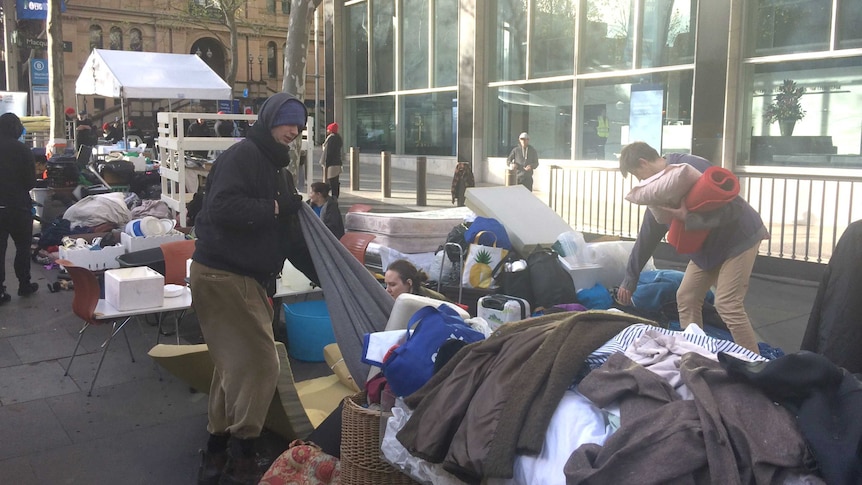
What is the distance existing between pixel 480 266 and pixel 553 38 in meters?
12.7

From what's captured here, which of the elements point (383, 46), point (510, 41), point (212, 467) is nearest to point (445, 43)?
point (510, 41)

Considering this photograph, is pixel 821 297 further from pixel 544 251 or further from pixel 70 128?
pixel 70 128

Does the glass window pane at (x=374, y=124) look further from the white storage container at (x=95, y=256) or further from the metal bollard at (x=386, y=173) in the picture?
the white storage container at (x=95, y=256)

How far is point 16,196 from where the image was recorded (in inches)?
303

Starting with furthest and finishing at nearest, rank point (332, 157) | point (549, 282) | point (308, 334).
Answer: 1. point (332, 157)
2. point (549, 282)
3. point (308, 334)

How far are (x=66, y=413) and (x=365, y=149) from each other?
20.6 meters

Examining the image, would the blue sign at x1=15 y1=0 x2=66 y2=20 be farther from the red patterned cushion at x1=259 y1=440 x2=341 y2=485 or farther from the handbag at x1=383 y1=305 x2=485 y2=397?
the handbag at x1=383 y1=305 x2=485 y2=397

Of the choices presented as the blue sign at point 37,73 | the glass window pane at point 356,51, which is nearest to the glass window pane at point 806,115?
the glass window pane at point 356,51

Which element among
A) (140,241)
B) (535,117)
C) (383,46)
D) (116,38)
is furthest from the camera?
(116,38)

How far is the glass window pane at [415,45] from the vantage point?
2191 centimetres

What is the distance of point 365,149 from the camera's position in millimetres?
24891

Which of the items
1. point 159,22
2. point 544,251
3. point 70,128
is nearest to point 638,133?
point 544,251

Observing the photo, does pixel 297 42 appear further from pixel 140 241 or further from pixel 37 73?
pixel 37 73

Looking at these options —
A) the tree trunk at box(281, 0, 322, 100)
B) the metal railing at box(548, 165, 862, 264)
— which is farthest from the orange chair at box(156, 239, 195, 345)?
the metal railing at box(548, 165, 862, 264)
